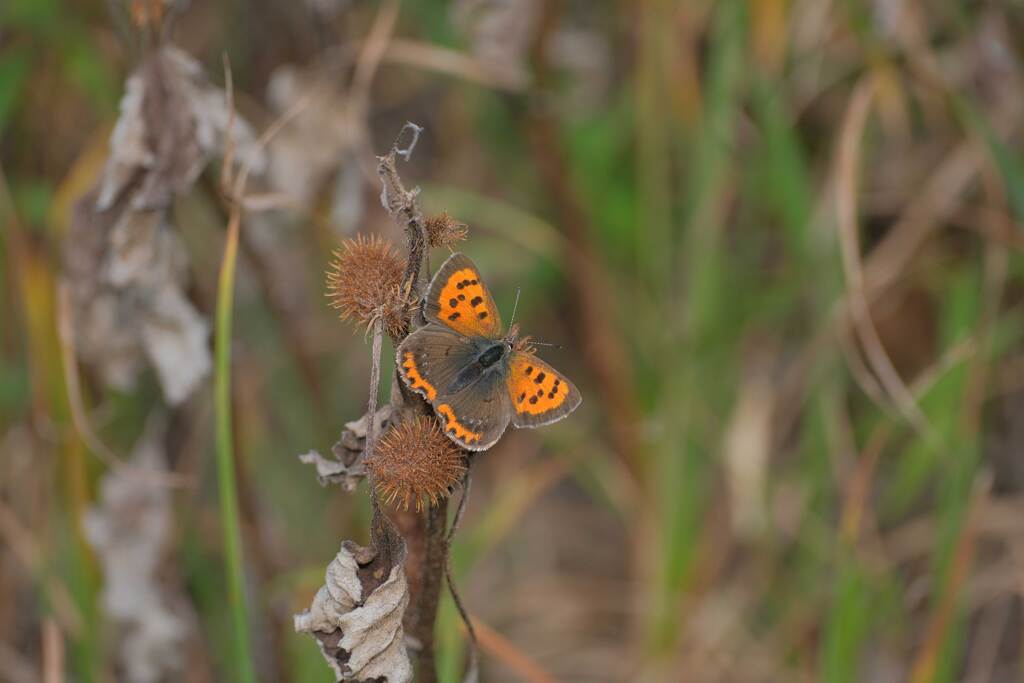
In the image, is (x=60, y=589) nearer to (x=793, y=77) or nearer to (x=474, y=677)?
(x=474, y=677)

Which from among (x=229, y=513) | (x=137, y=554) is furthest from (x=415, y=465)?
(x=137, y=554)

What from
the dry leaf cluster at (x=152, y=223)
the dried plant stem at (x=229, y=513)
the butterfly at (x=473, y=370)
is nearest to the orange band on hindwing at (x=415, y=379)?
the butterfly at (x=473, y=370)

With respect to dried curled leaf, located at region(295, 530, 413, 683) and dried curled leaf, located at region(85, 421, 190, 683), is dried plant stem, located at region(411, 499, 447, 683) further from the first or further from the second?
dried curled leaf, located at region(85, 421, 190, 683)

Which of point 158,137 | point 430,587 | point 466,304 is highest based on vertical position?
point 158,137

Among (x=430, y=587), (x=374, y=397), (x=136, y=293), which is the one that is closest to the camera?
(x=374, y=397)

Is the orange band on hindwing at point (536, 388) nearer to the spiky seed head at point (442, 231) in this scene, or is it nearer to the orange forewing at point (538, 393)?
the orange forewing at point (538, 393)

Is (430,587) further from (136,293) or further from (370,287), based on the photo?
(136,293)

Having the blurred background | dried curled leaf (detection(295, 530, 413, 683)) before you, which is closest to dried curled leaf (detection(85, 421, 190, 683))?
the blurred background
